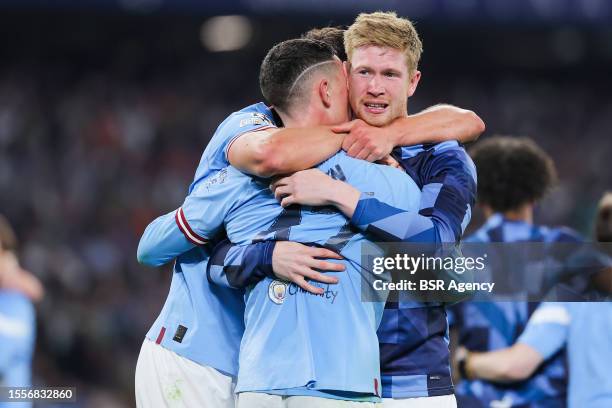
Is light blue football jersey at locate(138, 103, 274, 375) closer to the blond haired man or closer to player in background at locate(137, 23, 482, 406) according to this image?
player in background at locate(137, 23, 482, 406)

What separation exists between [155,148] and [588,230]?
19.7 ft

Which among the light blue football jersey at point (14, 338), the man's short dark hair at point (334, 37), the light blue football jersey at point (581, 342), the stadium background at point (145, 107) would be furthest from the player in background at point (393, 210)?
the stadium background at point (145, 107)

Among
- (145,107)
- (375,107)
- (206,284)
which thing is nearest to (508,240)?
(375,107)

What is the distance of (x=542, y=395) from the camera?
4.60 metres

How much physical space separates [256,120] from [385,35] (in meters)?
0.56

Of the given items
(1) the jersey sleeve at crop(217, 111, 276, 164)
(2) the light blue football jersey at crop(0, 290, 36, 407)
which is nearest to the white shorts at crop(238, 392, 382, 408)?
(1) the jersey sleeve at crop(217, 111, 276, 164)

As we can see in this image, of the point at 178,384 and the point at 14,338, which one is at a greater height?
the point at 14,338

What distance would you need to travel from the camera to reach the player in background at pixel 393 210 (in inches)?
121

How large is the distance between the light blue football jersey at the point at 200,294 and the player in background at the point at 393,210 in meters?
0.38

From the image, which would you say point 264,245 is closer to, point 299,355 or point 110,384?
point 299,355

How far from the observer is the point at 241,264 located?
3.16 meters

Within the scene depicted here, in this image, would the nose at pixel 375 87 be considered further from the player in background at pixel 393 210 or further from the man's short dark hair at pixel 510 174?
the man's short dark hair at pixel 510 174

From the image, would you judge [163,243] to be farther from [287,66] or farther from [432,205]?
[432,205]

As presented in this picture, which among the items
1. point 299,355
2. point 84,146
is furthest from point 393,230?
point 84,146
